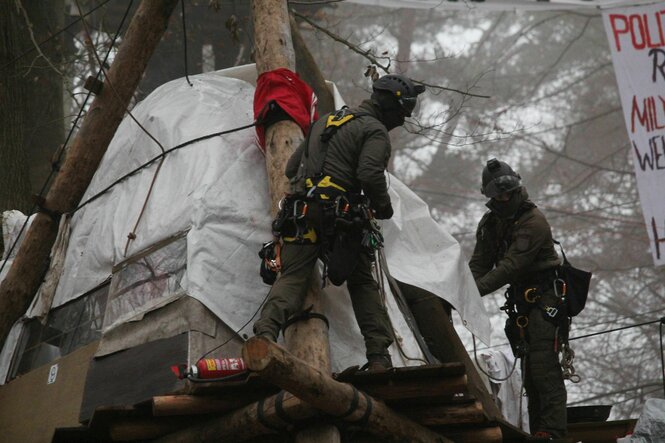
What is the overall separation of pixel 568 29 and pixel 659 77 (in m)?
20.6

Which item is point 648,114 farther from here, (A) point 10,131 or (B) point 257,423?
(A) point 10,131

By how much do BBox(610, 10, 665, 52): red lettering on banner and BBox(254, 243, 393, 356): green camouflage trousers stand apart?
5.79 meters

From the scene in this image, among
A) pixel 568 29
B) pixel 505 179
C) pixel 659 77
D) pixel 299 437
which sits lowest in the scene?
pixel 299 437

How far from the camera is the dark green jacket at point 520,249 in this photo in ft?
27.7

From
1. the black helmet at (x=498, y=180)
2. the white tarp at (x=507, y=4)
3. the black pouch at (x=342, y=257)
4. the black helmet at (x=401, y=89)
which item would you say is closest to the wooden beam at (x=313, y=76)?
the black helmet at (x=498, y=180)

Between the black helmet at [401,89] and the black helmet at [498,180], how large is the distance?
1.46 metres

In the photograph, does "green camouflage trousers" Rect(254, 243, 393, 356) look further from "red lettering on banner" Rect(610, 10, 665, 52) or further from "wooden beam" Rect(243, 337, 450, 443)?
"red lettering on banner" Rect(610, 10, 665, 52)

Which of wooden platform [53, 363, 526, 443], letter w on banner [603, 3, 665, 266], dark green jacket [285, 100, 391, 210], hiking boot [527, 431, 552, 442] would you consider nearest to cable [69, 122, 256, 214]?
dark green jacket [285, 100, 391, 210]

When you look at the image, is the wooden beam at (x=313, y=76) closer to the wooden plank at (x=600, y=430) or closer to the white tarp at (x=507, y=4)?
the white tarp at (x=507, y=4)

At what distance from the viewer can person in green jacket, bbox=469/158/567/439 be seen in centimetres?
821

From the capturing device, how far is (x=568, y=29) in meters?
30.9

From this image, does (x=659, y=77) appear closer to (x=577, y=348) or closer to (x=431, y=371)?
(x=431, y=371)

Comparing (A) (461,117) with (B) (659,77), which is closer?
(B) (659,77)

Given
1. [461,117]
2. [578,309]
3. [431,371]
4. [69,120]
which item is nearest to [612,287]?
[461,117]
